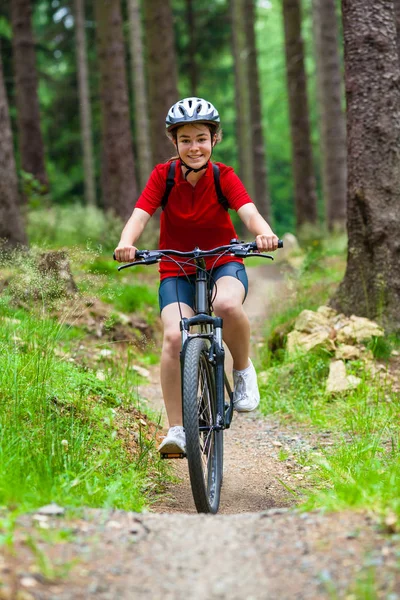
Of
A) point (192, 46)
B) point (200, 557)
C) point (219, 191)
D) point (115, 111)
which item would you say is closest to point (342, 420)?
point (219, 191)

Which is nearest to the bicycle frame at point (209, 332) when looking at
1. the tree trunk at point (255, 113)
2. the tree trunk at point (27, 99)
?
the tree trunk at point (27, 99)

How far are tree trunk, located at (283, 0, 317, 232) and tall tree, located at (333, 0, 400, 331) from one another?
11.2 metres

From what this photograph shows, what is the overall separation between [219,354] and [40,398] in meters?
1.09

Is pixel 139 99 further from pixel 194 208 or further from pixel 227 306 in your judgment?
pixel 227 306

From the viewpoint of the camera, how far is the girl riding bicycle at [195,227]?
4484 mm

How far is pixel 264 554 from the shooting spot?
303 centimetres

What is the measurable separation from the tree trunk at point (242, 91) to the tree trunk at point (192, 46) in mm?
1704

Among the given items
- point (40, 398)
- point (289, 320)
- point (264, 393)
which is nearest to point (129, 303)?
point (289, 320)

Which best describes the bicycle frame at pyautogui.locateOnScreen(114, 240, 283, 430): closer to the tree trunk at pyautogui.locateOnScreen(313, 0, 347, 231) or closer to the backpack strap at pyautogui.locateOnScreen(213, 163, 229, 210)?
the backpack strap at pyautogui.locateOnScreen(213, 163, 229, 210)

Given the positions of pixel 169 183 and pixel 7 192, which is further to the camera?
pixel 7 192

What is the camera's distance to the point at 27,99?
60.2 ft

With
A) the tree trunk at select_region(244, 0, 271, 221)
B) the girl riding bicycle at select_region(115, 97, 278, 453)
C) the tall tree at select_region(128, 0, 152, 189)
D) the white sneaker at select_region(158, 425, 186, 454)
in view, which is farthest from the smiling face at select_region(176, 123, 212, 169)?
the tree trunk at select_region(244, 0, 271, 221)

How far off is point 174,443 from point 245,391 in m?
0.86

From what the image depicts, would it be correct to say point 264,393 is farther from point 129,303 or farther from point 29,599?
point 29,599
